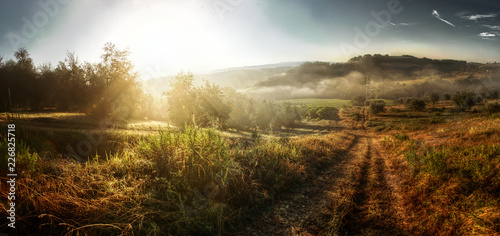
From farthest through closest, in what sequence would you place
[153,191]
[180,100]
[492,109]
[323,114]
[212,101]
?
[323,114] → [492,109] → [212,101] → [180,100] → [153,191]

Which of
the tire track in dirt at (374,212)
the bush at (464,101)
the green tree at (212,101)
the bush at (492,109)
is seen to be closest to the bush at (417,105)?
the bush at (464,101)

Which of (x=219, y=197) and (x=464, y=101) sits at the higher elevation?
(x=464, y=101)

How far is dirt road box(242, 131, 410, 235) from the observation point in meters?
4.66

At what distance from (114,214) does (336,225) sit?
4902 millimetres

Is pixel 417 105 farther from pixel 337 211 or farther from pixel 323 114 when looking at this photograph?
pixel 337 211

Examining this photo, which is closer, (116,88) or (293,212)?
(293,212)

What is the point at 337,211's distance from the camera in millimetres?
5410

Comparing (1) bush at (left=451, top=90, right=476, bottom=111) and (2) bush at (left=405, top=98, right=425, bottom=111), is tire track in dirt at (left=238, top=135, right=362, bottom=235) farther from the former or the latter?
(2) bush at (left=405, top=98, right=425, bottom=111)

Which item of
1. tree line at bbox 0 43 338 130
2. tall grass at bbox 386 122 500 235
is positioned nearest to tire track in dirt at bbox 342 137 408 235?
tall grass at bbox 386 122 500 235

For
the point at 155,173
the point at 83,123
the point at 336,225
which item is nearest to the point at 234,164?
the point at 155,173

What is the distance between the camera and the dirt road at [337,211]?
183 inches

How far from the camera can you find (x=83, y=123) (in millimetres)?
20859

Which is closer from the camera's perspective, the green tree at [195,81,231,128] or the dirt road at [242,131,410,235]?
the dirt road at [242,131,410,235]

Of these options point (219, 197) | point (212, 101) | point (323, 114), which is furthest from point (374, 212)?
point (323, 114)
